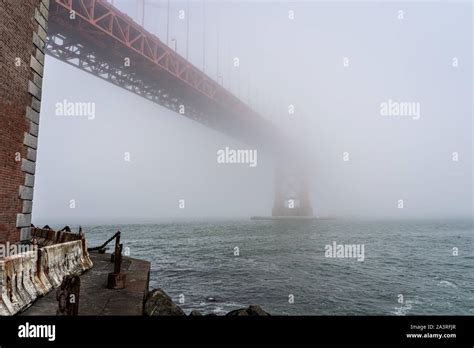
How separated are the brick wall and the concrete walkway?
7.50 feet

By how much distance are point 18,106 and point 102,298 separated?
5324mm

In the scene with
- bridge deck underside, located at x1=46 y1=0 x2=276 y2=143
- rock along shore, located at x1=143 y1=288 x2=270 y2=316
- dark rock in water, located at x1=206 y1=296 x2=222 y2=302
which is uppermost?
bridge deck underside, located at x1=46 y1=0 x2=276 y2=143

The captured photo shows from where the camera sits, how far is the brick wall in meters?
7.84

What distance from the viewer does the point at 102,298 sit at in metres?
7.20

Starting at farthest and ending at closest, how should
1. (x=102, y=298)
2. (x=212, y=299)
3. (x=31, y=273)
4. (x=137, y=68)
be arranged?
(x=137, y=68)
(x=212, y=299)
(x=102, y=298)
(x=31, y=273)

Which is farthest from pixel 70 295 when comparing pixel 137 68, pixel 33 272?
pixel 137 68

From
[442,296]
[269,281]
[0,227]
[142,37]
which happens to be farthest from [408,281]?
[142,37]

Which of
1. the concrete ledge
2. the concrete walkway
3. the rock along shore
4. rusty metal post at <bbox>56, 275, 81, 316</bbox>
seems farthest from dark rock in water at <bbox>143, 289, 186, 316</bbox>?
rusty metal post at <bbox>56, 275, 81, 316</bbox>

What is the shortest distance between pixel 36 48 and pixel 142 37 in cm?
2935

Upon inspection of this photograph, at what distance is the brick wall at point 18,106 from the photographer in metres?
7.84

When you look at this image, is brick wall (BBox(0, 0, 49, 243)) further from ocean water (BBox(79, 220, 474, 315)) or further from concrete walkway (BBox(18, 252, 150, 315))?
ocean water (BBox(79, 220, 474, 315))

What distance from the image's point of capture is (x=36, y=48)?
9.20 meters

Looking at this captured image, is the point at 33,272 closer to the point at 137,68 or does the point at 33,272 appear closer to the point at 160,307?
the point at 160,307
